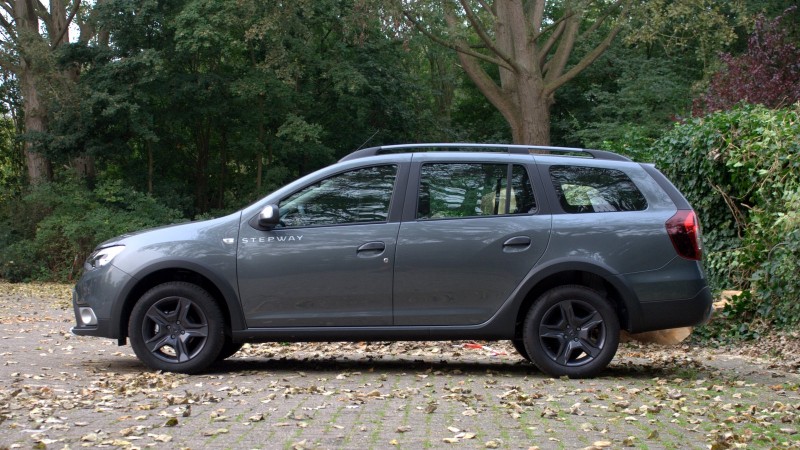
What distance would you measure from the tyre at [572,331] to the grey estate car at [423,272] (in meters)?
0.01

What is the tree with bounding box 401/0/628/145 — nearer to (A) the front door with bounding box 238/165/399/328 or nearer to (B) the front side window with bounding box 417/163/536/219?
(B) the front side window with bounding box 417/163/536/219

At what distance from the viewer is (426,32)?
76.2 ft

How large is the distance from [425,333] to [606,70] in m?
30.4

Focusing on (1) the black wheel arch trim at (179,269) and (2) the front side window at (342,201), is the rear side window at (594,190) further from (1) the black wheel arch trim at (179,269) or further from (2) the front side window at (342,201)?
(1) the black wheel arch trim at (179,269)

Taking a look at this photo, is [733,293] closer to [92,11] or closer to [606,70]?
[92,11]

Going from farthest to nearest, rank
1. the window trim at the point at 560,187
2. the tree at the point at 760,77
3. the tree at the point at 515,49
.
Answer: the tree at the point at 515,49 < the tree at the point at 760,77 < the window trim at the point at 560,187

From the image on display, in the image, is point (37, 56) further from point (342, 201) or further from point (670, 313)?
point (670, 313)

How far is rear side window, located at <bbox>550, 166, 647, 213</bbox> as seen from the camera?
27.4ft

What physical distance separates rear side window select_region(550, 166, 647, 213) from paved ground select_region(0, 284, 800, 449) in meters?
1.41

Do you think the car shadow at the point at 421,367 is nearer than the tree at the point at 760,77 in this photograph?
Yes

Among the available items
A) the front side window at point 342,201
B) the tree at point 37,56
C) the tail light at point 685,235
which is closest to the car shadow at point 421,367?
the tail light at point 685,235

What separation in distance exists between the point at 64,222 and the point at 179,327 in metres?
21.7

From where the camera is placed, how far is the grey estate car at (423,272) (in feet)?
26.6

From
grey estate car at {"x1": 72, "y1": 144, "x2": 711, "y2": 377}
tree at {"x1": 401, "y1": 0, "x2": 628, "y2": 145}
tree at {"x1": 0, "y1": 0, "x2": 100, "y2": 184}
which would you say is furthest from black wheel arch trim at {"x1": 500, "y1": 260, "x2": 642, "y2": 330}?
tree at {"x1": 0, "y1": 0, "x2": 100, "y2": 184}
